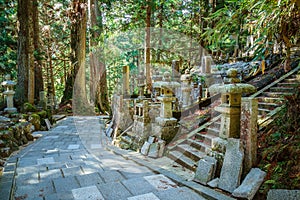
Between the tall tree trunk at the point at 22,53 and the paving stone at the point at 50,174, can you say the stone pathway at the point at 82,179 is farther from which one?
the tall tree trunk at the point at 22,53

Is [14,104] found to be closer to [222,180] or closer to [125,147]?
[125,147]

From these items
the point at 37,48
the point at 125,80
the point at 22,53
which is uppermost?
the point at 37,48

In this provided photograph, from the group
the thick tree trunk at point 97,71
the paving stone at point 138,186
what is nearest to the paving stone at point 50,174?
the paving stone at point 138,186

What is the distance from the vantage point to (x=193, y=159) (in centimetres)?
467

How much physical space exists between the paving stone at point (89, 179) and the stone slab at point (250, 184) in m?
2.11

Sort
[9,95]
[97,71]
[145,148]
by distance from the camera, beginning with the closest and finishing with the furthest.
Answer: [145,148] < [9,95] < [97,71]

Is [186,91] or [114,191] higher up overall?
[186,91]

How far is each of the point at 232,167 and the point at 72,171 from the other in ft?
9.34

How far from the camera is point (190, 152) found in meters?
4.84

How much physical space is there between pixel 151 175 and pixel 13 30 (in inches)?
521

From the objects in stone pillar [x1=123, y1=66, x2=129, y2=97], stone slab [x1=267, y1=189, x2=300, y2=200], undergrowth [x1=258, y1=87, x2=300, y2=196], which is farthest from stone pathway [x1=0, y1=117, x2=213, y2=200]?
stone pillar [x1=123, y1=66, x2=129, y2=97]

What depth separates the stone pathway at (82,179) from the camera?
3.15 meters

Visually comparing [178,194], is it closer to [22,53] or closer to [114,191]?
[114,191]

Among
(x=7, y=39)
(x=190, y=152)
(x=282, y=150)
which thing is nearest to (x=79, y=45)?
(x=7, y=39)
